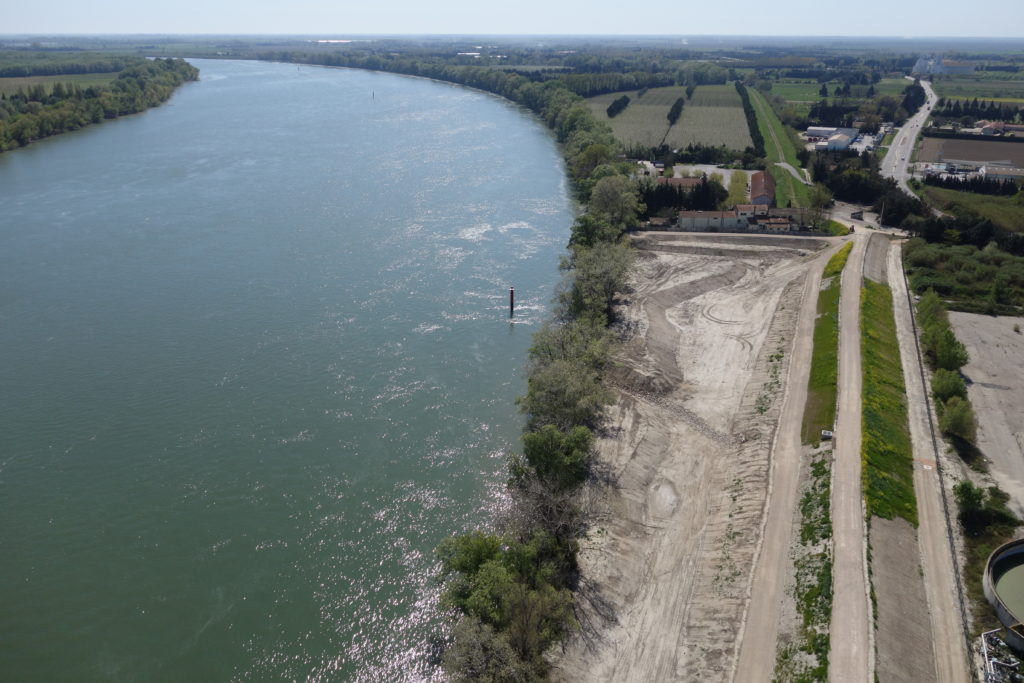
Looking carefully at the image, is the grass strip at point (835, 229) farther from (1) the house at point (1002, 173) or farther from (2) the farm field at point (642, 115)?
(2) the farm field at point (642, 115)

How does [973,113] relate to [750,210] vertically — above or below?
above

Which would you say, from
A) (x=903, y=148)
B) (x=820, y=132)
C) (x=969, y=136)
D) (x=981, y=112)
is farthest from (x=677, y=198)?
(x=981, y=112)

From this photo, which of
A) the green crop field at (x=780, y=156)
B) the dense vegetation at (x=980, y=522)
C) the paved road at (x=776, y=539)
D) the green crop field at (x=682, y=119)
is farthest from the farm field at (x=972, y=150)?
the dense vegetation at (x=980, y=522)

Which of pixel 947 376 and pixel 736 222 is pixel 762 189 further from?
pixel 947 376

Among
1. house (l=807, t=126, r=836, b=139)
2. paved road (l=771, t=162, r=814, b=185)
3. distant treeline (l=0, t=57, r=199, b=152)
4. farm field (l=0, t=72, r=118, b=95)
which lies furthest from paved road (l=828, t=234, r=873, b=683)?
farm field (l=0, t=72, r=118, b=95)

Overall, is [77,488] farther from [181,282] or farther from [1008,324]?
[1008,324]

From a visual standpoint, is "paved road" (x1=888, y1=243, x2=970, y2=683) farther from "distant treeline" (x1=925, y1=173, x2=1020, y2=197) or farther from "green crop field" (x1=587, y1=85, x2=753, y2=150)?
"green crop field" (x1=587, y1=85, x2=753, y2=150)
